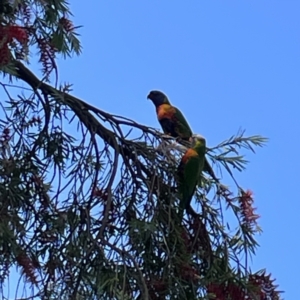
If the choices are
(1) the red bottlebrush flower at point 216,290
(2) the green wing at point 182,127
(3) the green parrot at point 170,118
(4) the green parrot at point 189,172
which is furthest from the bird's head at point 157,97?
(1) the red bottlebrush flower at point 216,290

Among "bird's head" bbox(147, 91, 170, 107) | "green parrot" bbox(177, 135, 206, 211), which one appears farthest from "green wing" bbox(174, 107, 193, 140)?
"green parrot" bbox(177, 135, 206, 211)

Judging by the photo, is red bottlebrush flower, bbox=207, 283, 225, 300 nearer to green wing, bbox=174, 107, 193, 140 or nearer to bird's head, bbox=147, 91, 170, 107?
green wing, bbox=174, 107, 193, 140

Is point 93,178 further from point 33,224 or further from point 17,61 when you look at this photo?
point 17,61

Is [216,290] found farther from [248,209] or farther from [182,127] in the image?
[182,127]

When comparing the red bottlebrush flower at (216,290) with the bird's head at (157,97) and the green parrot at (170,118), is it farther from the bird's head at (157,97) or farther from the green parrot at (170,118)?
the bird's head at (157,97)

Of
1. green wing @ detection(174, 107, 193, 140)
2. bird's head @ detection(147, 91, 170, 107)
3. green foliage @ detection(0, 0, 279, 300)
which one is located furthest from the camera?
bird's head @ detection(147, 91, 170, 107)

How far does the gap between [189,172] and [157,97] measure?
66.8 inches

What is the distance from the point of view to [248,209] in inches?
92.3

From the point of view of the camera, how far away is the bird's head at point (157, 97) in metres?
3.91

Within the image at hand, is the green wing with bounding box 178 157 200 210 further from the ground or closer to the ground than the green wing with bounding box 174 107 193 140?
closer to the ground

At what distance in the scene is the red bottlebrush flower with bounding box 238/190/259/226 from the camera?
7.65ft

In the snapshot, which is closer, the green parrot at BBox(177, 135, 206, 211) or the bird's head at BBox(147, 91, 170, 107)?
the green parrot at BBox(177, 135, 206, 211)

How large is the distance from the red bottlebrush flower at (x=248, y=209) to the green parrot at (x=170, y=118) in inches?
31.0

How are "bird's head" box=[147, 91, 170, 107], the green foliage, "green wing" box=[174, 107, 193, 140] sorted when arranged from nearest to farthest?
Result: the green foliage < "green wing" box=[174, 107, 193, 140] < "bird's head" box=[147, 91, 170, 107]
